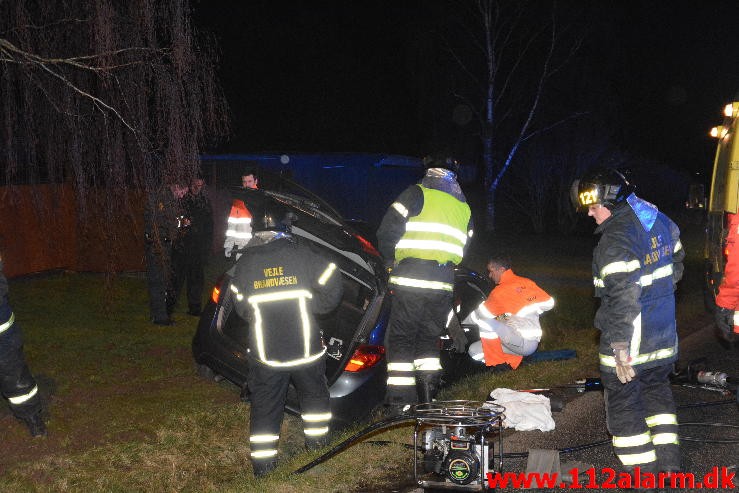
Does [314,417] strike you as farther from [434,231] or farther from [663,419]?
[663,419]

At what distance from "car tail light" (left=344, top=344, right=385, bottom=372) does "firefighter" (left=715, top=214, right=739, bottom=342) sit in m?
2.99

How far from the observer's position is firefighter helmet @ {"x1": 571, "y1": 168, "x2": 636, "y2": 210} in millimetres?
4586

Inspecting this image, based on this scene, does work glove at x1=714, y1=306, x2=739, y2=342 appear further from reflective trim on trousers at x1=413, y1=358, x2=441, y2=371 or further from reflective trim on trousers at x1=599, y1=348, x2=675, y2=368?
reflective trim on trousers at x1=413, y1=358, x2=441, y2=371

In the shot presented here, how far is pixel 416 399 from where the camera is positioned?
5738mm

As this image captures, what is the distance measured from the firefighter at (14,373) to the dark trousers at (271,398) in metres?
1.74

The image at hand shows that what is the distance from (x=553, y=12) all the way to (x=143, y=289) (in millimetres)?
16930

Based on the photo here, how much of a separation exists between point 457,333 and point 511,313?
17.7 inches

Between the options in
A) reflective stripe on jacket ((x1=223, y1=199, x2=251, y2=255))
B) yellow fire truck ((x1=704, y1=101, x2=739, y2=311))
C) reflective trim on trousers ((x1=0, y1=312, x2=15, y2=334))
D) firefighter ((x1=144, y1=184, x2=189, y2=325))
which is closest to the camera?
reflective trim on trousers ((x1=0, y1=312, x2=15, y2=334))

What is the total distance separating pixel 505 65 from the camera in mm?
27484

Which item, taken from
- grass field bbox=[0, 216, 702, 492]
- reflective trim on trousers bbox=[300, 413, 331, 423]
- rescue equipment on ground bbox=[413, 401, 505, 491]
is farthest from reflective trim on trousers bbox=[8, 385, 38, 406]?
rescue equipment on ground bbox=[413, 401, 505, 491]

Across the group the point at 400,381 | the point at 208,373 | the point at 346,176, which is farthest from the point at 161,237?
the point at 346,176

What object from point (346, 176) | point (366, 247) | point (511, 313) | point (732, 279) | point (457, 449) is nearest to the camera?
point (457, 449)

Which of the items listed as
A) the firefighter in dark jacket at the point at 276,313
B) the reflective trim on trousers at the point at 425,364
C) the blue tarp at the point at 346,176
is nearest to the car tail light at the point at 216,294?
the firefighter in dark jacket at the point at 276,313

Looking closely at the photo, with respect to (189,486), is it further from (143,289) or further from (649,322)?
(143,289)
